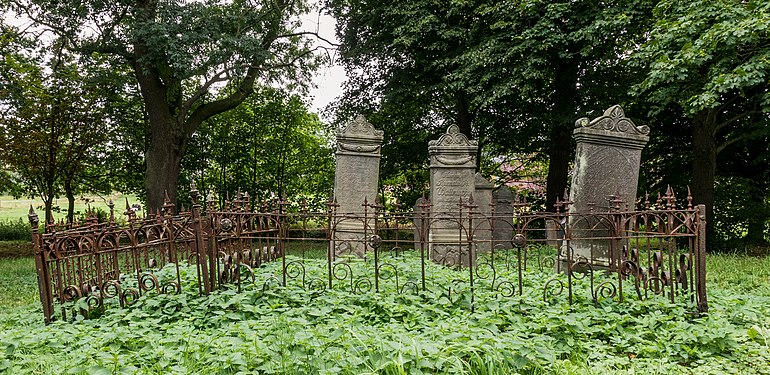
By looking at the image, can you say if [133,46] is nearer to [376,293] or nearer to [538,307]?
[376,293]

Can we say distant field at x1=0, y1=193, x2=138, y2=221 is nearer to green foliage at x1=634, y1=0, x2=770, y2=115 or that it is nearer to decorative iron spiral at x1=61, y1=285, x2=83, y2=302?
decorative iron spiral at x1=61, y1=285, x2=83, y2=302

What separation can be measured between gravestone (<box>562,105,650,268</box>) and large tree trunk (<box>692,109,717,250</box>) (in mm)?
7055

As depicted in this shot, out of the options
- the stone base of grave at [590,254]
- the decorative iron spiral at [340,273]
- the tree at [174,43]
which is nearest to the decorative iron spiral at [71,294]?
the decorative iron spiral at [340,273]

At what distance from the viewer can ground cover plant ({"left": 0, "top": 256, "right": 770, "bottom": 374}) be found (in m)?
3.43

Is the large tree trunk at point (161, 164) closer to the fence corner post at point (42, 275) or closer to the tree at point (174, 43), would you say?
the tree at point (174, 43)

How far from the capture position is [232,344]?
3645 millimetres

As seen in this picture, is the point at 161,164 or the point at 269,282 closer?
the point at 269,282

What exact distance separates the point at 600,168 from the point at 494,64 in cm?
659

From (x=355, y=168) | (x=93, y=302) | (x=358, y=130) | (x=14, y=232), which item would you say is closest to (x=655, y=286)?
(x=355, y=168)

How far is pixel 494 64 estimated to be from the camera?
1342 centimetres

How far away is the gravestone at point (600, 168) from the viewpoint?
7469mm

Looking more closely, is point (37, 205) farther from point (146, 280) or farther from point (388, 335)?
point (388, 335)

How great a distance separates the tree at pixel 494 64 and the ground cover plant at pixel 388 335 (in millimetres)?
8480

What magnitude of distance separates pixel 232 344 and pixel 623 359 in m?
2.92
